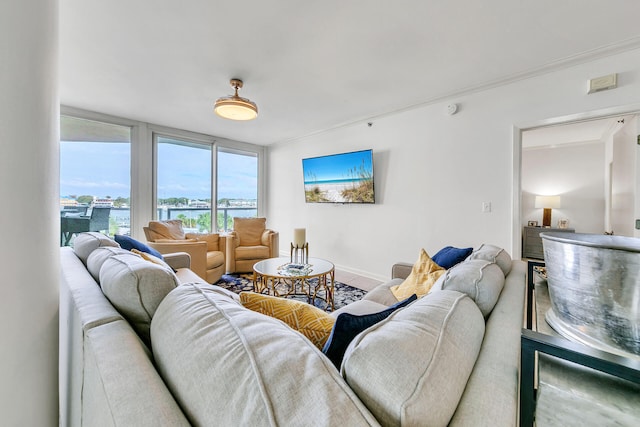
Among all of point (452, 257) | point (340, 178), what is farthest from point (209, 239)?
point (452, 257)

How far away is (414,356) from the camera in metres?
0.51

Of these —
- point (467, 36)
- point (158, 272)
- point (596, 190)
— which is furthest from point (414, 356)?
point (596, 190)

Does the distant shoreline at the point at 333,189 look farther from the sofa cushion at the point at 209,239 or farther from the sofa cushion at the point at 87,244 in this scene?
the sofa cushion at the point at 87,244

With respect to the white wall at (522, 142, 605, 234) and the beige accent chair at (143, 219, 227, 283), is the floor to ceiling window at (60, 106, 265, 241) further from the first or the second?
the white wall at (522, 142, 605, 234)

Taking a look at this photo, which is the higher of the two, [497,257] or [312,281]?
[497,257]

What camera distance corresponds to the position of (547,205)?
208 inches

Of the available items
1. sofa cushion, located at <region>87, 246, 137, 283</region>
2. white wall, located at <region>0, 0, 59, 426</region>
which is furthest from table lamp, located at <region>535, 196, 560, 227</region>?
white wall, located at <region>0, 0, 59, 426</region>

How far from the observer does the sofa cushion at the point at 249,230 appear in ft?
13.4

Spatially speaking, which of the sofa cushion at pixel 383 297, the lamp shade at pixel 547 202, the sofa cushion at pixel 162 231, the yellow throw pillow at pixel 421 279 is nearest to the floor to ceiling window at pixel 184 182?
the sofa cushion at pixel 162 231

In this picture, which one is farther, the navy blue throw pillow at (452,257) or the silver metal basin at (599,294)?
the navy blue throw pillow at (452,257)

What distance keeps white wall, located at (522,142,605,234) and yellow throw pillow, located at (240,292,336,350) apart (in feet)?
22.0

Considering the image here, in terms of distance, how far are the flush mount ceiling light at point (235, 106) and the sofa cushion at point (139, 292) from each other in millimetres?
1923

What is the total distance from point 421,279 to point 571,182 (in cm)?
588

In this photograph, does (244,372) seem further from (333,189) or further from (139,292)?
(333,189)
